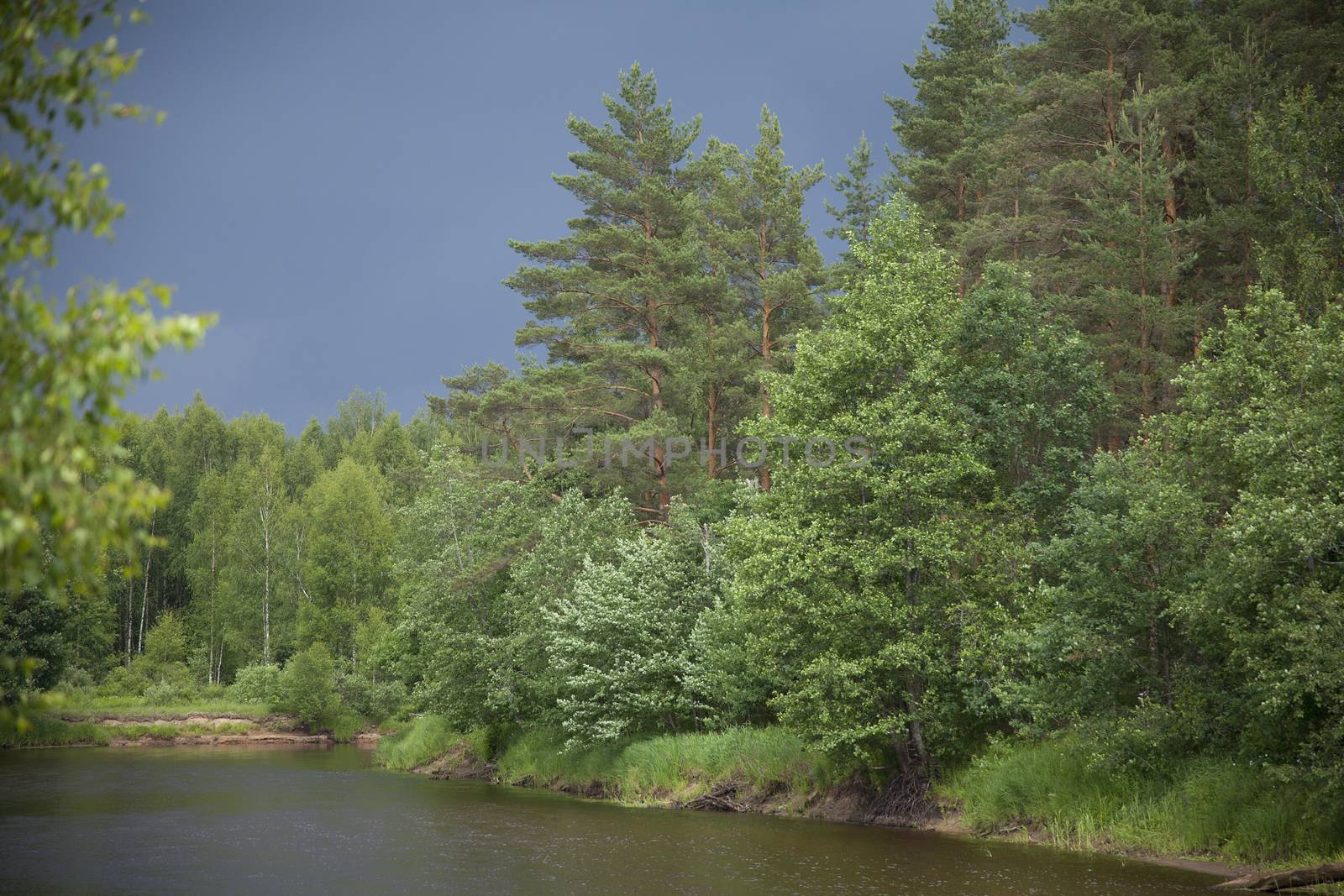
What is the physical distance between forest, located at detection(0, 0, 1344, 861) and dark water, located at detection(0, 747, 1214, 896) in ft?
8.56

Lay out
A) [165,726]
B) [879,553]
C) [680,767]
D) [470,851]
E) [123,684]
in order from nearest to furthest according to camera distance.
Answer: [470,851] → [879,553] → [680,767] → [165,726] → [123,684]

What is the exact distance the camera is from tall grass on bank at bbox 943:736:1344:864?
733 inches

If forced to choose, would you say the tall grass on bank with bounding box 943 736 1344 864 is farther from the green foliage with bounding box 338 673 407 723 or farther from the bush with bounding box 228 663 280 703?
the bush with bounding box 228 663 280 703

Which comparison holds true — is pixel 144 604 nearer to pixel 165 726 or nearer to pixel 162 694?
pixel 162 694

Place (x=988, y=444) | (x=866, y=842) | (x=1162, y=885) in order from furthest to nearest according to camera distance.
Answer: (x=988, y=444) < (x=866, y=842) < (x=1162, y=885)

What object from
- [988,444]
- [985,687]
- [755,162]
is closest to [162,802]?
[985,687]

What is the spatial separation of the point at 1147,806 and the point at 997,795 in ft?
13.0

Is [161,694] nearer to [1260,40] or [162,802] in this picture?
[162,802]

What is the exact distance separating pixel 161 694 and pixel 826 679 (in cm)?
6088

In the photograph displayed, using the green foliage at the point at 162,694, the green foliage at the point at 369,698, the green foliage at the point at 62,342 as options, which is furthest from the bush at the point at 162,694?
the green foliage at the point at 62,342

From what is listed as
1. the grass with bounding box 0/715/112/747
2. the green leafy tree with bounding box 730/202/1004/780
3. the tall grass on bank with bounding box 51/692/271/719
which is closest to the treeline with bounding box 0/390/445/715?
the tall grass on bank with bounding box 51/692/271/719

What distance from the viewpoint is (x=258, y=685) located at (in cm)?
7212

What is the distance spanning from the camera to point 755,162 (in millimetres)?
51969

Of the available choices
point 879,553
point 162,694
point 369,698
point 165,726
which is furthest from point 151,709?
point 879,553
